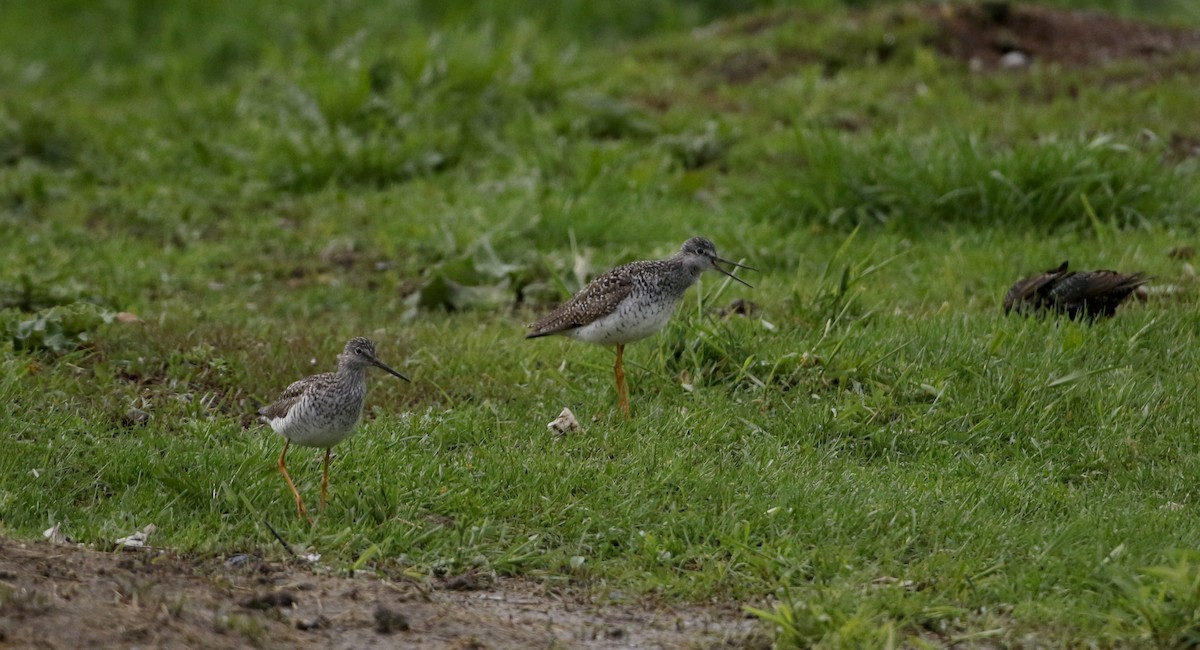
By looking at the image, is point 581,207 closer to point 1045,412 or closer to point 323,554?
point 1045,412

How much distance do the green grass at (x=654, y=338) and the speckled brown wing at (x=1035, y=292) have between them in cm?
16

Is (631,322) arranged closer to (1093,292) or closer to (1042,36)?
(1093,292)

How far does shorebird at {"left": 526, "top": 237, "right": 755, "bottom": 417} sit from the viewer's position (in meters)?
6.92

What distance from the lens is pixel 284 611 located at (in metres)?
5.01

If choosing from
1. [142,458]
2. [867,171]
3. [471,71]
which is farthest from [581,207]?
[142,458]

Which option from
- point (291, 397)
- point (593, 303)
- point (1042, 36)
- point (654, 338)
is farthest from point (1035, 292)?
point (1042, 36)

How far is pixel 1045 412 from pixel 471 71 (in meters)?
7.22

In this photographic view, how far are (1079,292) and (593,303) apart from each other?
275cm

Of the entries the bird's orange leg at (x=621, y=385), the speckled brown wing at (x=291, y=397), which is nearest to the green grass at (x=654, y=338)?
the bird's orange leg at (x=621, y=385)

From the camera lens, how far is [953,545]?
5715 millimetres

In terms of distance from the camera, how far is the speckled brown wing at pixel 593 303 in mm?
7000

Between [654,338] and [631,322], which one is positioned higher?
[631,322]

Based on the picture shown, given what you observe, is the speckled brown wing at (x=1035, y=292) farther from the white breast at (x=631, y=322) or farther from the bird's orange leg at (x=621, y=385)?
the bird's orange leg at (x=621, y=385)

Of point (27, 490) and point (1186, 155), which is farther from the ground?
point (27, 490)
